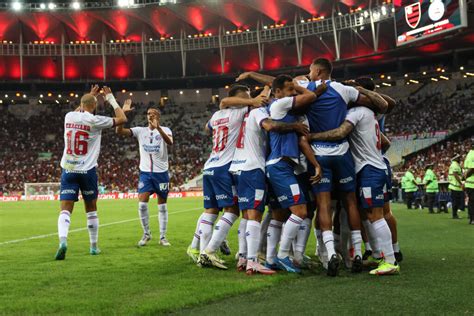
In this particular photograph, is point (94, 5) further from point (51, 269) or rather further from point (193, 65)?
point (51, 269)

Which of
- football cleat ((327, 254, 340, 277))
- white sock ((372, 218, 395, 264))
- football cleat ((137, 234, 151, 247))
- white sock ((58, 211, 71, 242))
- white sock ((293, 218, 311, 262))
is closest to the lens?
football cleat ((327, 254, 340, 277))

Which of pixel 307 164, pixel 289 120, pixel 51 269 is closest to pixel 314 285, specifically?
pixel 307 164

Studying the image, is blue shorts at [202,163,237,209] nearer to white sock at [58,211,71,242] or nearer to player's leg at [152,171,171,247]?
white sock at [58,211,71,242]

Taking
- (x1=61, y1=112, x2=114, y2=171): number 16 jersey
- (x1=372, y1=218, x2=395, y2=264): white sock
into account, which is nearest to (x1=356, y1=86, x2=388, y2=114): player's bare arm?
(x1=372, y1=218, x2=395, y2=264): white sock

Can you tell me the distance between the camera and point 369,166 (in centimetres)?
611

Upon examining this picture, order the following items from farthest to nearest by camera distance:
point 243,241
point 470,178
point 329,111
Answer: point 470,178 → point 243,241 → point 329,111

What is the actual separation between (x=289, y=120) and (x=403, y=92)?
49.6 metres

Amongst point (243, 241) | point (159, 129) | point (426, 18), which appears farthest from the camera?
point (426, 18)

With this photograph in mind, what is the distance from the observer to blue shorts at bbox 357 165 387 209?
5.97m

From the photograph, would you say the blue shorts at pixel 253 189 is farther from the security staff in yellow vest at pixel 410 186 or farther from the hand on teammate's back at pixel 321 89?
the security staff in yellow vest at pixel 410 186

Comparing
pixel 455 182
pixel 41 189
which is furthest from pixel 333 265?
pixel 41 189

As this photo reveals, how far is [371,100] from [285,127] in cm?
116

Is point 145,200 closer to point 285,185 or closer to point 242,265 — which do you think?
point 242,265

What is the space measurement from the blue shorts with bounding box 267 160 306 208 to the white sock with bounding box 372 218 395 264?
35.8 inches
